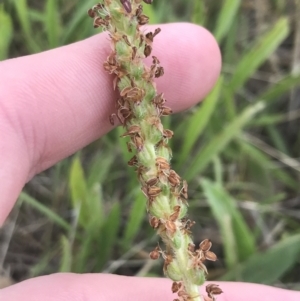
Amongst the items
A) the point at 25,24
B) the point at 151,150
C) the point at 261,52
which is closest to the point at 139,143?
the point at 151,150

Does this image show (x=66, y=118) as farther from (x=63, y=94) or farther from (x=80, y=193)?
(x=80, y=193)

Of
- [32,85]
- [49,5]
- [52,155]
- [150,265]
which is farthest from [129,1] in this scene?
[150,265]

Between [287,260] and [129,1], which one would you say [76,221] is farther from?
[129,1]

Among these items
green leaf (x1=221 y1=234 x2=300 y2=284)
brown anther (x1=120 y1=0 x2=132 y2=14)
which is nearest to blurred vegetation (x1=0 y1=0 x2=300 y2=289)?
green leaf (x1=221 y1=234 x2=300 y2=284)

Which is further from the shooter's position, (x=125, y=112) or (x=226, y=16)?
(x=226, y=16)

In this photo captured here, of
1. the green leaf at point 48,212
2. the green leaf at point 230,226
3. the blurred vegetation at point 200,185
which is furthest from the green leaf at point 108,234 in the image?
the green leaf at point 230,226

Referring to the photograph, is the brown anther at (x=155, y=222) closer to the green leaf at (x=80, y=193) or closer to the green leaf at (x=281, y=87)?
the green leaf at (x=80, y=193)

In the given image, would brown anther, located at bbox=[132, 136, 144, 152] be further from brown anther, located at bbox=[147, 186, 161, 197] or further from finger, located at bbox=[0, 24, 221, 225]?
finger, located at bbox=[0, 24, 221, 225]
